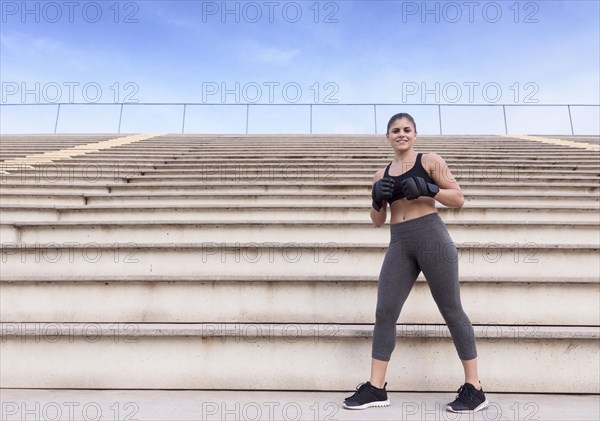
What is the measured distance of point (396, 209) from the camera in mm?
2092

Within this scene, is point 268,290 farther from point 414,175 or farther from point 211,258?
Result: point 414,175

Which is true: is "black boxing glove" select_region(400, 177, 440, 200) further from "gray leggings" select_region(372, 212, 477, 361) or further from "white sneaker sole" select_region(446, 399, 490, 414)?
"white sneaker sole" select_region(446, 399, 490, 414)

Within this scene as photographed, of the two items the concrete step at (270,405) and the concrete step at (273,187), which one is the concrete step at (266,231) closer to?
the concrete step at (273,187)

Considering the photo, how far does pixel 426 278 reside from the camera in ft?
6.43

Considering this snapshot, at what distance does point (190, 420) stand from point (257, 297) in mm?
846

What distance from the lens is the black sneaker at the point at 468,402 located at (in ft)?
6.31

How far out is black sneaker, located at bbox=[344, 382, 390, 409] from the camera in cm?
196

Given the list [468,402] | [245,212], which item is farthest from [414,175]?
[245,212]

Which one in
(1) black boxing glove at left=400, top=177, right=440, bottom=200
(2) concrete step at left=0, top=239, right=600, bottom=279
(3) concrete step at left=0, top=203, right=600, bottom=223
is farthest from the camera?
(3) concrete step at left=0, top=203, right=600, bottom=223

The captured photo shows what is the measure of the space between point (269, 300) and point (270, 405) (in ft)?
2.23

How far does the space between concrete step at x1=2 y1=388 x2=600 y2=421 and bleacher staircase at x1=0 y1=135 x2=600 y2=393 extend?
0.23 ft

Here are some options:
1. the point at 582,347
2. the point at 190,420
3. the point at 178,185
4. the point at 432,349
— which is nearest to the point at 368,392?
the point at 432,349

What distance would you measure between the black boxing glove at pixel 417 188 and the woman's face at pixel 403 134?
235 millimetres

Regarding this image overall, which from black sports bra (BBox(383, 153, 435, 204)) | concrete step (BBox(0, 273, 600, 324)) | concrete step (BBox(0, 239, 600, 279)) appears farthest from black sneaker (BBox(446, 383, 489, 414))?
concrete step (BBox(0, 239, 600, 279))
